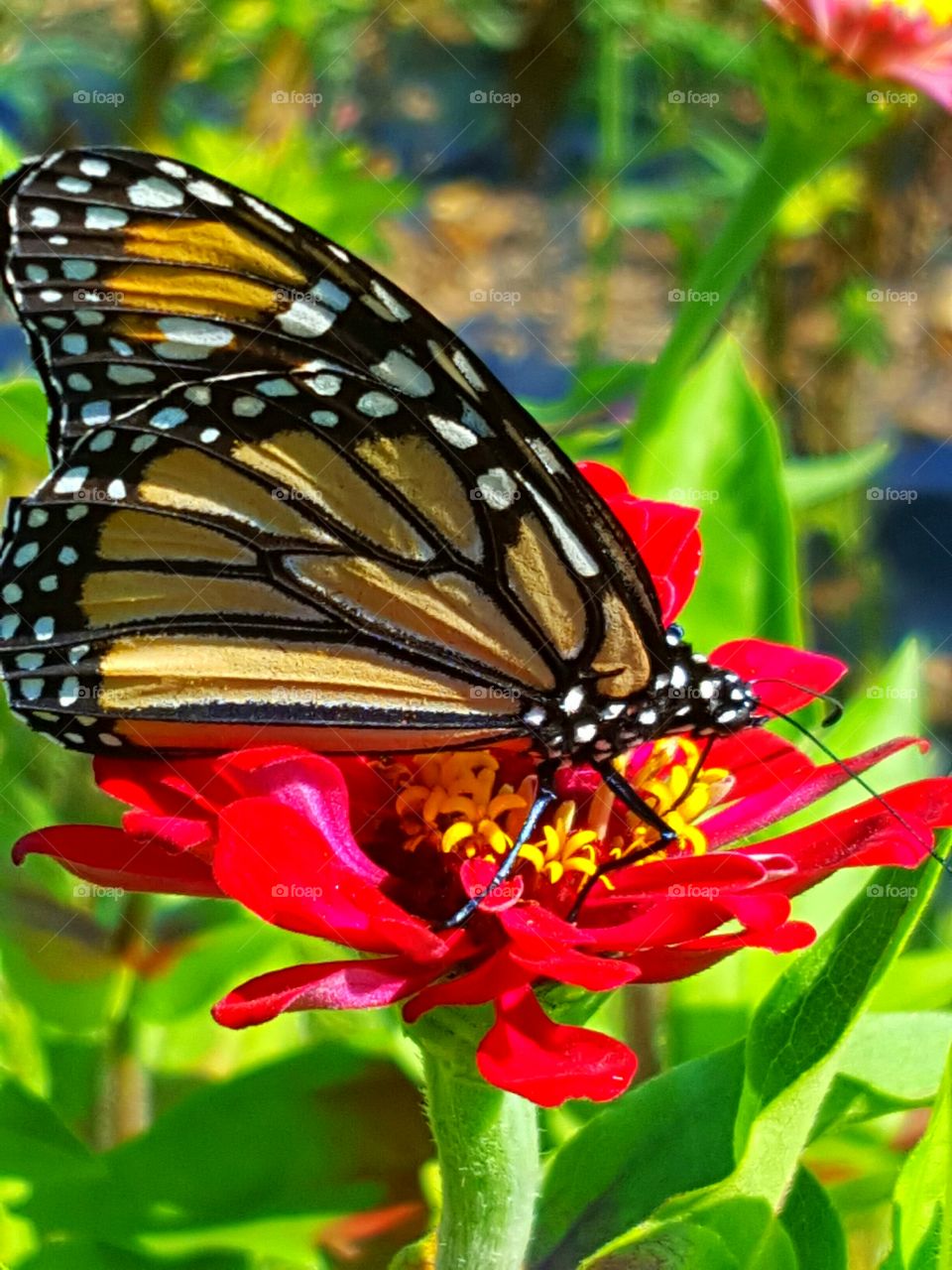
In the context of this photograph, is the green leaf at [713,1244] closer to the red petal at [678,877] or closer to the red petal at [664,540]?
the red petal at [678,877]

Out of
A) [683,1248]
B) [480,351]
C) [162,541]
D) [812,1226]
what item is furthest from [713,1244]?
[480,351]

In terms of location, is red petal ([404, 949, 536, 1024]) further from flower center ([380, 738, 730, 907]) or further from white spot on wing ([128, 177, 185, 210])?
white spot on wing ([128, 177, 185, 210])

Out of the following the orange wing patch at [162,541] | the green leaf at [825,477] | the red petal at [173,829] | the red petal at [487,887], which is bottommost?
the red petal at [487,887]

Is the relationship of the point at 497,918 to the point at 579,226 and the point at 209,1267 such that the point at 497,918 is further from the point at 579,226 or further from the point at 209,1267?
the point at 579,226

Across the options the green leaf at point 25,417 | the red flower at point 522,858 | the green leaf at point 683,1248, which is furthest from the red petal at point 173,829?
the green leaf at point 25,417

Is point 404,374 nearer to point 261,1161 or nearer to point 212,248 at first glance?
point 212,248

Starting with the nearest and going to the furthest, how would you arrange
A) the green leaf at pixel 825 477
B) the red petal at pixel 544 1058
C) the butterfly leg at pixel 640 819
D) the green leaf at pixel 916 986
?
the red petal at pixel 544 1058 → the butterfly leg at pixel 640 819 → the green leaf at pixel 916 986 → the green leaf at pixel 825 477

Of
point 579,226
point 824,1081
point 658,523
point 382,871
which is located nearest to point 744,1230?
point 824,1081
